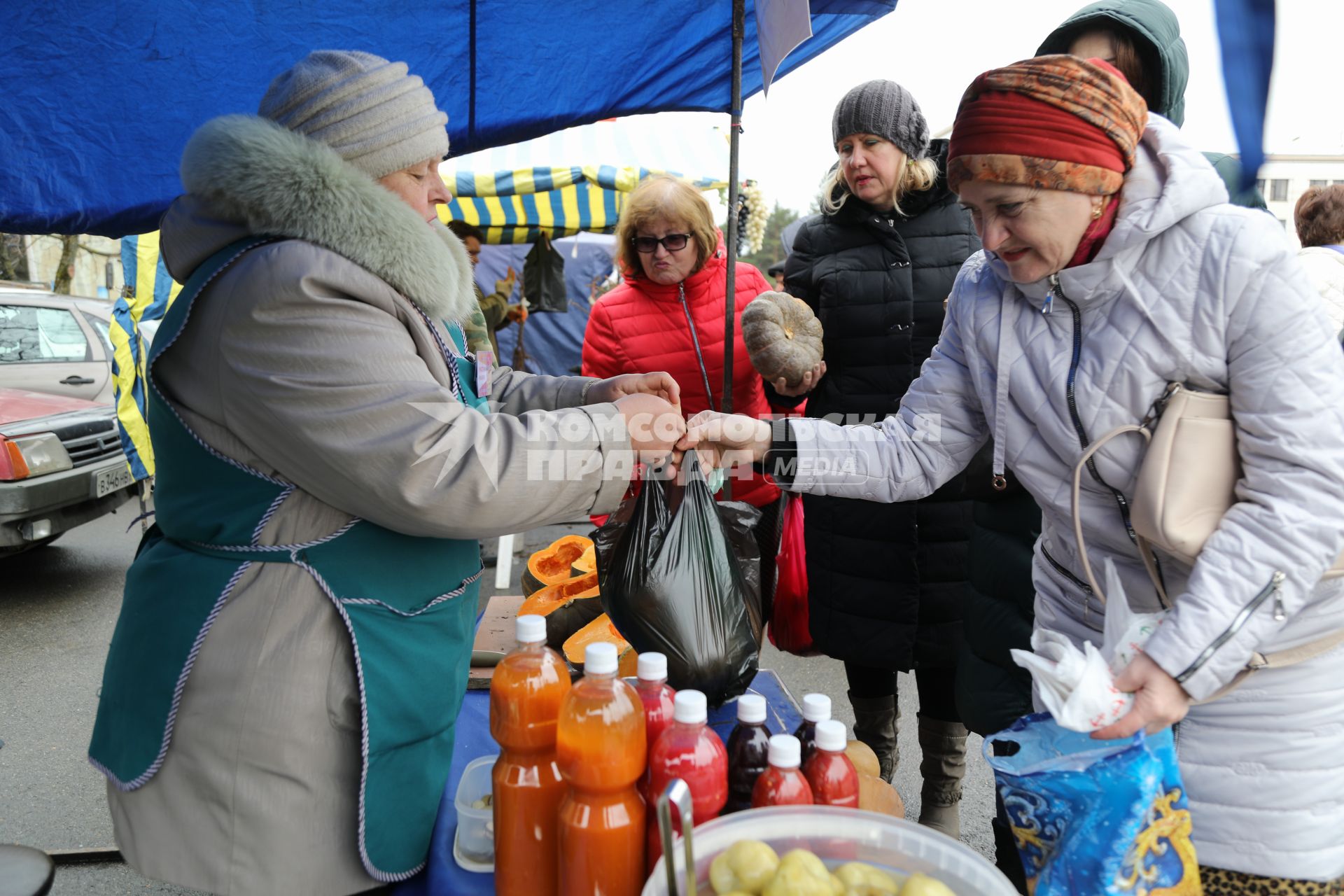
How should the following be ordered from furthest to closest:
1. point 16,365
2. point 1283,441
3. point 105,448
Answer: point 16,365, point 105,448, point 1283,441

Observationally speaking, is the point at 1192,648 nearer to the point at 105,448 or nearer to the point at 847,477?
the point at 847,477

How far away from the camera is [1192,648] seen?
44.0 inches

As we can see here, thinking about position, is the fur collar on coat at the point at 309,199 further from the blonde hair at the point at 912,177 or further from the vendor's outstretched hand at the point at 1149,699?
the blonde hair at the point at 912,177

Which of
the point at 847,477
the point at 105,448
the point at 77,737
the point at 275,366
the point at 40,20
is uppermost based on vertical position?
the point at 40,20

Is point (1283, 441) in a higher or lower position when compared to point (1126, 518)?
higher

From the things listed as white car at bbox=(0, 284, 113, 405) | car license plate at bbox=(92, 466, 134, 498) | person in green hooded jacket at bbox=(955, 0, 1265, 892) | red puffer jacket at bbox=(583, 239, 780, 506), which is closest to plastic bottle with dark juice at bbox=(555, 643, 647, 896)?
person in green hooded jacket at bbox=(955, 0, 1265, 892)

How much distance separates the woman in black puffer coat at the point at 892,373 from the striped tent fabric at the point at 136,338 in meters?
5.39

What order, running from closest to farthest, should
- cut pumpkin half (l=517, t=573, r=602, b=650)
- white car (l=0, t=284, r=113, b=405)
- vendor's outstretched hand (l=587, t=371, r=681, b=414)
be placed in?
vendor's outstretched hand (l=587, t=371, r=681, b=414) < cut pumpkin half (l=517, t=573, r=602, b=650) < white car (l=0, t=284, r=113, b=405)

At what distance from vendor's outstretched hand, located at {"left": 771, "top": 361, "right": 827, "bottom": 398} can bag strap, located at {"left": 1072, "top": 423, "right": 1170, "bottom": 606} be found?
123 centimetres

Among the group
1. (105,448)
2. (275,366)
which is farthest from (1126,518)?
(105,448)

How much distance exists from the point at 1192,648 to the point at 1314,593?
0.28 meters

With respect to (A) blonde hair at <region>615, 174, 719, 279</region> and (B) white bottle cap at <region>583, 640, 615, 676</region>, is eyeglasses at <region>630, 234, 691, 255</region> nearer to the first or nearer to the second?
(A) blonde hair at <region>615, 174, 719, 279</region>

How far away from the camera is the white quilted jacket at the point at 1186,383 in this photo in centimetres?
113

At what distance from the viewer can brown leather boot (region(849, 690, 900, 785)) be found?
9.00 feet
